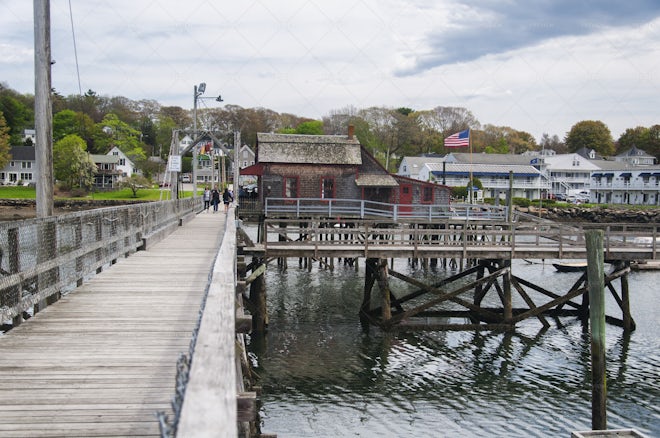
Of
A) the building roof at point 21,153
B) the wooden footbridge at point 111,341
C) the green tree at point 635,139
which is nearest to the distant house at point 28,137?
the building roof at point 21,153

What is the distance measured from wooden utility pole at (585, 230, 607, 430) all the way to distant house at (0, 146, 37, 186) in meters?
99.4

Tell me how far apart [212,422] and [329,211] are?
32.9 metres

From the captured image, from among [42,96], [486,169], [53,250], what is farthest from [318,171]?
[486,169]

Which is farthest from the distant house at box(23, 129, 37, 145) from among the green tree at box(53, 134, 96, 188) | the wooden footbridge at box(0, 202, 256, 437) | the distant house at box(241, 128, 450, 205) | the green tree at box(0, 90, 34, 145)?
the wooden footbridge at box(0, 202, 256, 437)

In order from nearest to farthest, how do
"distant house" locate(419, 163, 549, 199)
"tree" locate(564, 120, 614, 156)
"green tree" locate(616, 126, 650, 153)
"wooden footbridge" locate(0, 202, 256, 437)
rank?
"wooden footbridge" locate(0, 202, 256, 437), "distant house" locate(419, 163, 549, 199), "green tree" locate(616, 126, 650, 153), "tree" locate(564, 120, 614, 156)

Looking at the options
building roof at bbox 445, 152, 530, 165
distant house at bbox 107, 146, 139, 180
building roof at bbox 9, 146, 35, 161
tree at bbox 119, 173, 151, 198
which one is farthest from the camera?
distant house at bbox 107, 146, 139, 180

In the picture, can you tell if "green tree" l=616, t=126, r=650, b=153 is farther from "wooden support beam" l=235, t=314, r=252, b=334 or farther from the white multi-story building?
"wooden support beam" l=235, t=314, r=252, b=334

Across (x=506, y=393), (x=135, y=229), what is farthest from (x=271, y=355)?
(x=506, y=393)

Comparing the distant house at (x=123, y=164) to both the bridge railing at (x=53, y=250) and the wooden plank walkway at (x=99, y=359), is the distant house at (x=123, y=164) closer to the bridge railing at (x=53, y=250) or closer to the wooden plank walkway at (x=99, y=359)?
the bridge railing at (x=53, y=250)

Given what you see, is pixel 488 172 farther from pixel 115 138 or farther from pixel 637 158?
pixel 115 138

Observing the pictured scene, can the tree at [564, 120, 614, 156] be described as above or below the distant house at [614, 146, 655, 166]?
above

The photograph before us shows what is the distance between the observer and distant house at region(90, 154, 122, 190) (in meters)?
96.9

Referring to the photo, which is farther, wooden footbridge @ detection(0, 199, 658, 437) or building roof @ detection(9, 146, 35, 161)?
building roof @ detection(9, 146, 35, 161)

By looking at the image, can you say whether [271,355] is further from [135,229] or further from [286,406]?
[135,229]
